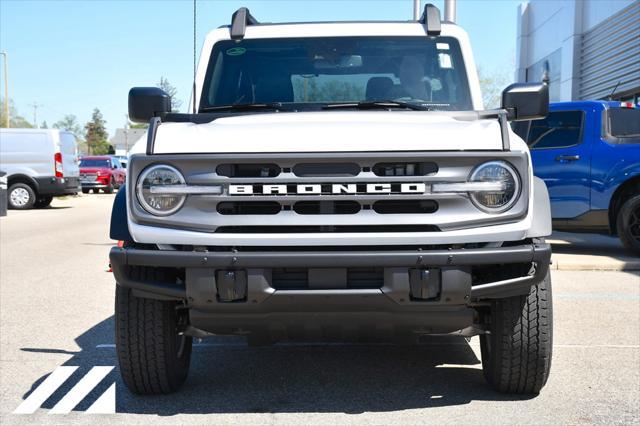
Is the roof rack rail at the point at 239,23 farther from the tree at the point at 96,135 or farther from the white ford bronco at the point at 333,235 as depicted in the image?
the tree at the point at 96,135

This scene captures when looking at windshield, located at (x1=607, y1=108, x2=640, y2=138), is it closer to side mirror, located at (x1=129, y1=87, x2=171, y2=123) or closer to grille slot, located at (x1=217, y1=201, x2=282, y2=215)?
side mirror, located at (x1=129, y1=87, x2=171, y2=123)

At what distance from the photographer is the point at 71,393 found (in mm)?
4711

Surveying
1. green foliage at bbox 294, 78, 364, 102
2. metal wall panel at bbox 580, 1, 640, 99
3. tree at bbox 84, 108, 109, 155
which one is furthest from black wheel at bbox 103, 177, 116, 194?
tree at bbox 84, 108, 109, 155

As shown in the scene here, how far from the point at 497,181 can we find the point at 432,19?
1.93 meters

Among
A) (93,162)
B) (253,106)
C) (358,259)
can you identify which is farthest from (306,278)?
(93,162)

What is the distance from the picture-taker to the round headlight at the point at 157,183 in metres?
4.00

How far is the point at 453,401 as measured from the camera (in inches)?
178

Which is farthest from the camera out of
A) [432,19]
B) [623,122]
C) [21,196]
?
[21,196]

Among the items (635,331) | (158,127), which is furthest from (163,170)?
(635,331)

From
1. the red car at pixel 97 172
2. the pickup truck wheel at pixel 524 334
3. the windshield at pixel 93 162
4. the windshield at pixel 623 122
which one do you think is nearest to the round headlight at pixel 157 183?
the pickup truck wheel at pixel 524 334

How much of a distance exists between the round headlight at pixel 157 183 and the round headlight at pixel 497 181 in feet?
4.51

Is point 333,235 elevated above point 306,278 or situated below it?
above

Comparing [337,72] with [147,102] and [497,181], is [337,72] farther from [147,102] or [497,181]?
[497,181]

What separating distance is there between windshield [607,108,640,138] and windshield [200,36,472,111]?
238 inches
